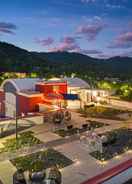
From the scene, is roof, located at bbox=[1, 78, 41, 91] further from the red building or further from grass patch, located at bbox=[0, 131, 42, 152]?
grass patch, located at bbox=[0, 131, 42, 152]

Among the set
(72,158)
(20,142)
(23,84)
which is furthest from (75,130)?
(23,84)

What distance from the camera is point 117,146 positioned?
20.4 m

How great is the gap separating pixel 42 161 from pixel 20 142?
4650mm

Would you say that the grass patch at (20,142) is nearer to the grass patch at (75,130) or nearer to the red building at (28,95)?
the grass patch at (75,130)

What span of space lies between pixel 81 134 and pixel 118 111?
13279 millimetres

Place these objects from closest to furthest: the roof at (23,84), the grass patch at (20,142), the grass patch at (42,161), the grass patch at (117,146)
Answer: the grass patch at (42,161)
the grass patch at (117,146)
the grass patch at (20,142)
the roof at (23,84)

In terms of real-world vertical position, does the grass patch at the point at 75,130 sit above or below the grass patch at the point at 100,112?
below

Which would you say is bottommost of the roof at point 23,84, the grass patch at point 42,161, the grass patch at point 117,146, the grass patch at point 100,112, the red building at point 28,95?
the grass patch at point 42,161

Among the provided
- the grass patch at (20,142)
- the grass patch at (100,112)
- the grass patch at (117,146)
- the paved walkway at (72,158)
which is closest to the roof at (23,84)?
the grass patch at (100,112)

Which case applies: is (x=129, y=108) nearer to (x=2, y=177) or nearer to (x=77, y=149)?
(x=77, y=149)

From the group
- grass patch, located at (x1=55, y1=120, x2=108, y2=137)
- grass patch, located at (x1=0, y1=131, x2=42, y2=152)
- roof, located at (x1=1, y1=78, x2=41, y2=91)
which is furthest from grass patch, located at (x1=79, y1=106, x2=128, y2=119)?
grass patch, located at (x1=0, y1=131, x2=42, y2=152)

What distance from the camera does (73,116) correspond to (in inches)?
1243

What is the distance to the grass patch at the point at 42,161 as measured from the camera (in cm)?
1666

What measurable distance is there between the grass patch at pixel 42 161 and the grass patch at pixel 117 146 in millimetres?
2591
